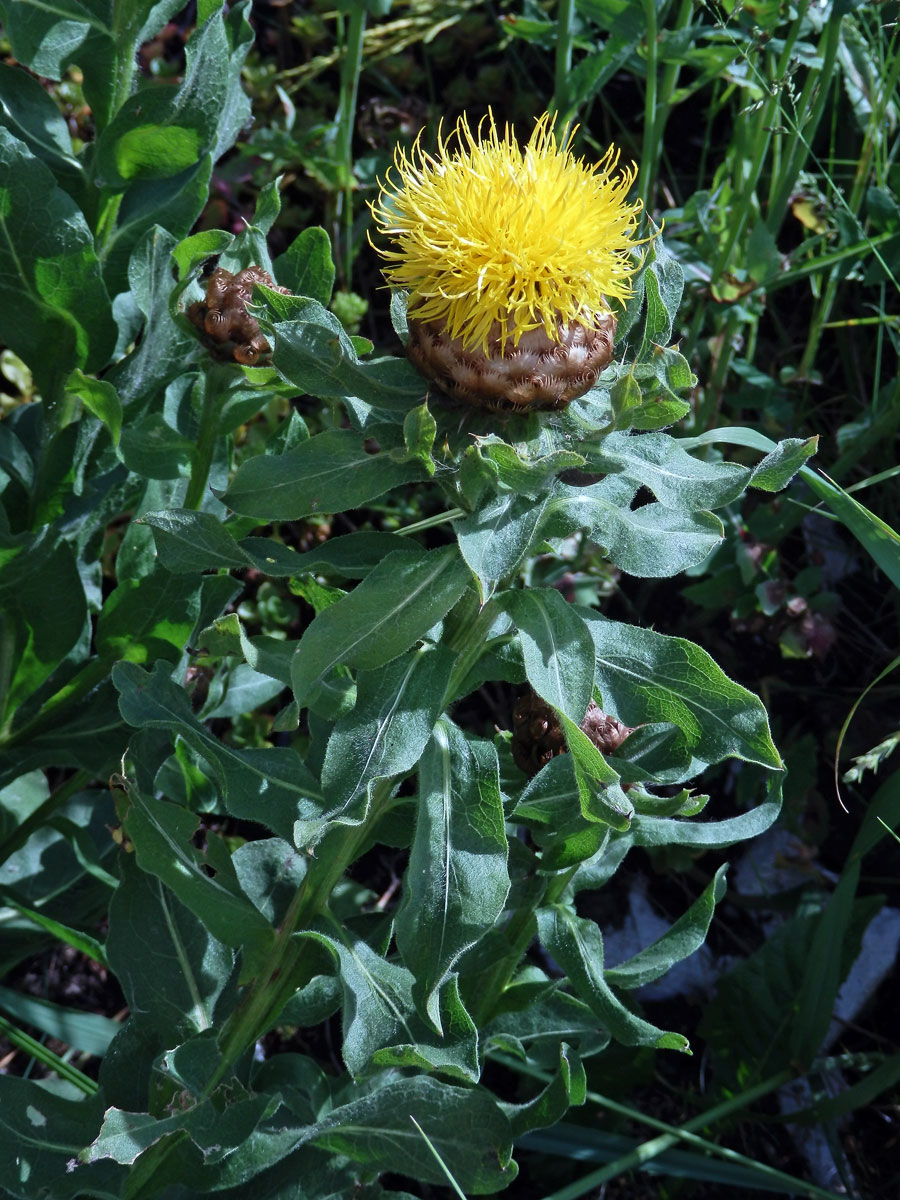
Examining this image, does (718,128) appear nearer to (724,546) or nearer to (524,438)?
(724,546)

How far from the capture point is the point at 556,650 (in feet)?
5.05

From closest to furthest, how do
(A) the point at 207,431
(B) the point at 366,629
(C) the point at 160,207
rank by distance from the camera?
(B) the point at 366,629 < (A) the point at 207,431 < (C) the point at 160,207

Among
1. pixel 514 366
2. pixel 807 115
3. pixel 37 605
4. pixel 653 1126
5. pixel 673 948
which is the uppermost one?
pixel 514 366

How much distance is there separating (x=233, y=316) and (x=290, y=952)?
1.02m

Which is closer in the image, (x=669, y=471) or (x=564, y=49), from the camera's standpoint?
(x=669, y=471)

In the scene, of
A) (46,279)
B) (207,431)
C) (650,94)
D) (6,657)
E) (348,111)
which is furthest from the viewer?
(348,111)

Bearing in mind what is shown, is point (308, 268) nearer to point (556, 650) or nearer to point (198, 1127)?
point (556, 650)

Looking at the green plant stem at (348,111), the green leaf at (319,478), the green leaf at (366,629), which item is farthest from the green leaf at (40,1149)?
the green plant stem at (348,111)

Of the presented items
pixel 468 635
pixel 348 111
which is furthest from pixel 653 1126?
pixel 348 111

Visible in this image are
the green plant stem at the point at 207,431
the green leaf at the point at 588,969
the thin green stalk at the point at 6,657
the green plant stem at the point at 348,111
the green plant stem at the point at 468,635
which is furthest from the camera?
the green plant stem at the point at 348,111

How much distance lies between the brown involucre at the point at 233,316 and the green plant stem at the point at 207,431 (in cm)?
6

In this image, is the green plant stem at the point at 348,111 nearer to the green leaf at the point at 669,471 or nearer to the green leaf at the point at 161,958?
the green leaf at the point at 669,471

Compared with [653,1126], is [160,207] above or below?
above

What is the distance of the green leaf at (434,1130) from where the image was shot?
5.93ft
